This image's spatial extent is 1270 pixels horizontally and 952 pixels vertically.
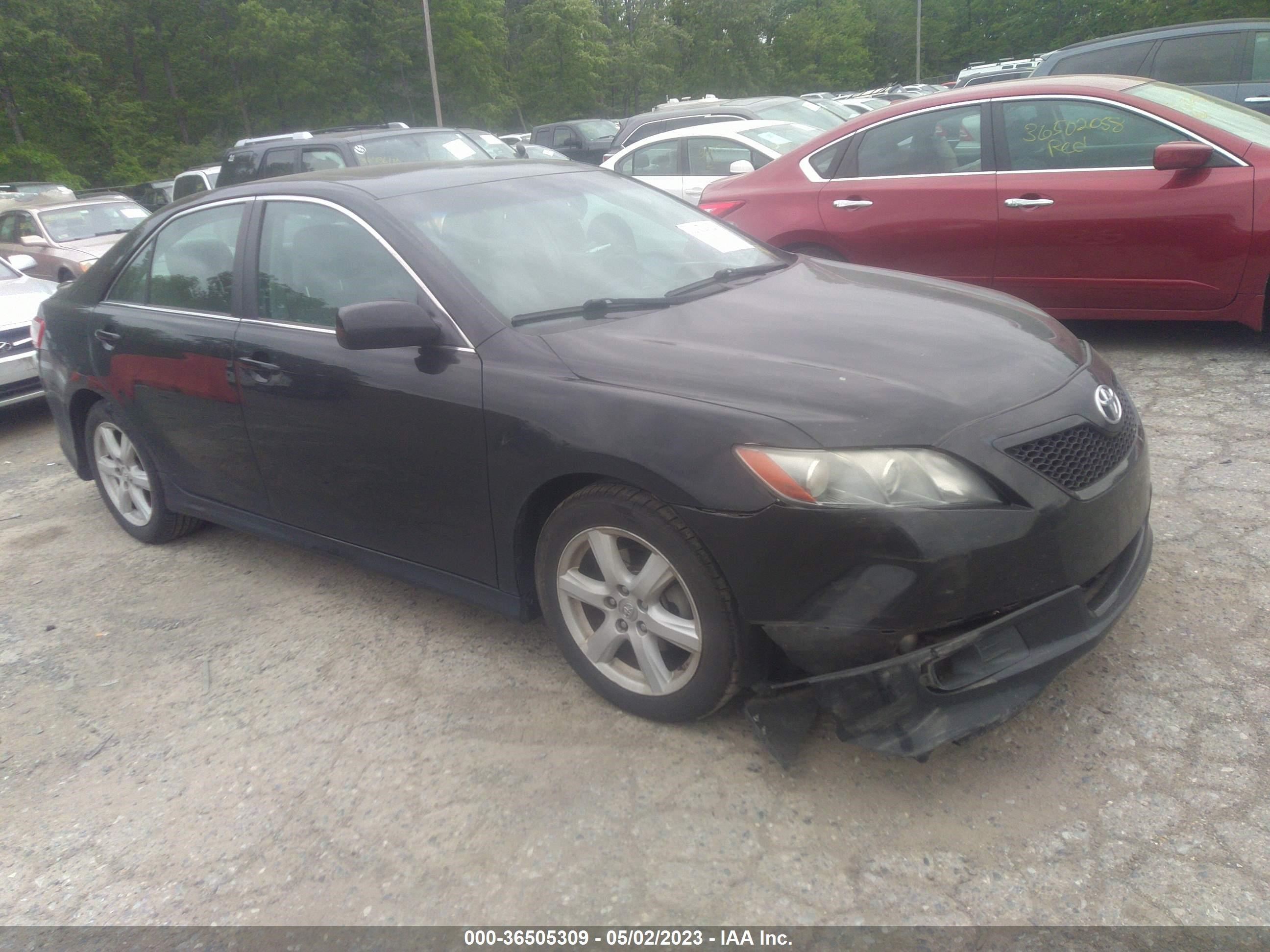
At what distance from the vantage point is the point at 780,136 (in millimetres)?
9750

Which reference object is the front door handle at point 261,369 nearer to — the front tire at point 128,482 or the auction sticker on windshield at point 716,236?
the front tire at point 128,482

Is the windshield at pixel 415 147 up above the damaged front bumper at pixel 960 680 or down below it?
above

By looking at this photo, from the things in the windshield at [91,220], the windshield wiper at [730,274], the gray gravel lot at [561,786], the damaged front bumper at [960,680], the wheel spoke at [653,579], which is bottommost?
the gray gravel lot at [561,786]

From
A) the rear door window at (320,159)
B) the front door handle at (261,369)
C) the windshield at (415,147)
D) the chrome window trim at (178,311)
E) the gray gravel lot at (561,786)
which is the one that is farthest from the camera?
the rear door window at (320,159)

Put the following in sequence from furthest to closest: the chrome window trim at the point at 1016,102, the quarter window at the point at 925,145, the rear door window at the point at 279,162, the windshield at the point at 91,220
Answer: the windshield at the point at 91,220 → the rear door window at the point at 279,162 → the quarter window at the point at 925,145 → the chrome window trim at the point at 1016,102

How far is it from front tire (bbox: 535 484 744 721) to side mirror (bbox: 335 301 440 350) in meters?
0.70

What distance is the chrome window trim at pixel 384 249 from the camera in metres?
3.24

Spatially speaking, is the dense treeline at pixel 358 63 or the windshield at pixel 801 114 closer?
the windshield at pixel 801 114

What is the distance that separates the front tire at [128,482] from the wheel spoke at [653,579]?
8.85ft

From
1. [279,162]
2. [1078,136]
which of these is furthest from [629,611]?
[279,162]

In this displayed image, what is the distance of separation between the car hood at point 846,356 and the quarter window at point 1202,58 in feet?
28.3

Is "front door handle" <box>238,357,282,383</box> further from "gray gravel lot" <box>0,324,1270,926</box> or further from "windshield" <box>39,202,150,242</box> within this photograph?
"windshield" <box>39,202,150,242</box>

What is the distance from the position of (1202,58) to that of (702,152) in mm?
5164

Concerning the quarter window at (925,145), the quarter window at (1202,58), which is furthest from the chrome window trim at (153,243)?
the quarter window at (1202,58)
